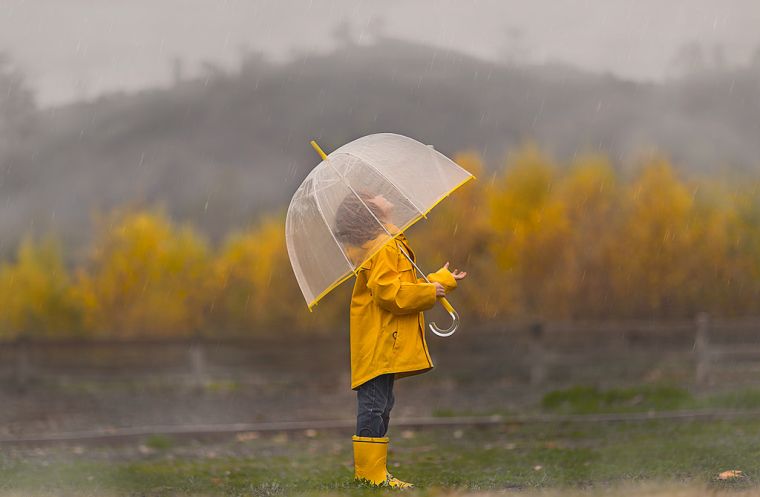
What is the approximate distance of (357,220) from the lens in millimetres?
5445

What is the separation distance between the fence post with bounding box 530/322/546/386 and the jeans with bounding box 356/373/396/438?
1256 cm

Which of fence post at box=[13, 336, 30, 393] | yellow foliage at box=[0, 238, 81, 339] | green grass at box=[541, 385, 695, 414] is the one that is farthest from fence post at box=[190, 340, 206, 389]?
yellow foliage at box=[0, 238, 81, 339]

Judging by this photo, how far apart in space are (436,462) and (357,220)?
286cm

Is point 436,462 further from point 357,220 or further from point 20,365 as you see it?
point 20,365

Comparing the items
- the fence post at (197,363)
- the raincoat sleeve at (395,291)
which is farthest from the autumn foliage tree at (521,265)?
the raincoat sleeve at (395,291)

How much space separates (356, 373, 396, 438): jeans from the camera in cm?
543

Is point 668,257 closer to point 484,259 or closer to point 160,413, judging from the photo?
point 484,259

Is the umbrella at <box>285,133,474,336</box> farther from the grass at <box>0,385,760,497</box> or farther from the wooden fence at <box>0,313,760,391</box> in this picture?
the wooden fence at <box>0,313,760,391</box>

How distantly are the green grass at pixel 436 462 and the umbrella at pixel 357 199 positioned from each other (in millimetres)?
1153

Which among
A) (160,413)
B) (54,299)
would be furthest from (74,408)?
(54,299)

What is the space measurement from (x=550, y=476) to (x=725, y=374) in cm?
1330

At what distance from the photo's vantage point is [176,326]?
30.5m

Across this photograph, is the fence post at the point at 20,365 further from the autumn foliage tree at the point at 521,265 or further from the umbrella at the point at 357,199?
the umbrella at the point at 357,199

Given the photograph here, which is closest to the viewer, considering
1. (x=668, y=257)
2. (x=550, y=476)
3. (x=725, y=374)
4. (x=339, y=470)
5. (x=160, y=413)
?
(x=550, y=476)
